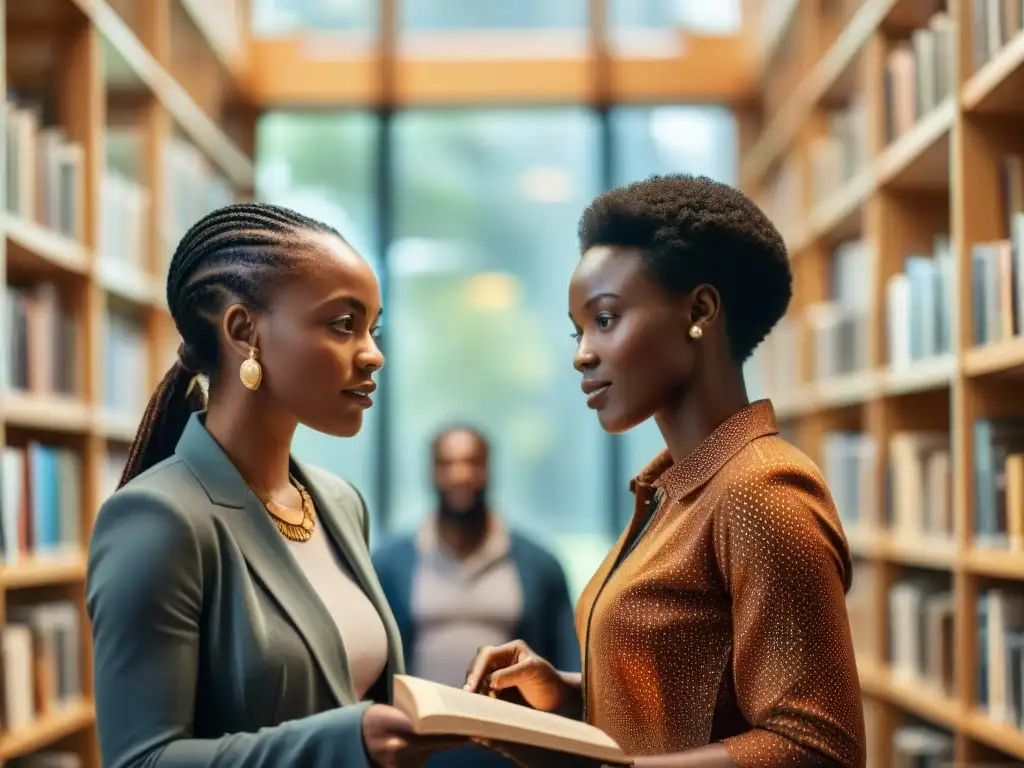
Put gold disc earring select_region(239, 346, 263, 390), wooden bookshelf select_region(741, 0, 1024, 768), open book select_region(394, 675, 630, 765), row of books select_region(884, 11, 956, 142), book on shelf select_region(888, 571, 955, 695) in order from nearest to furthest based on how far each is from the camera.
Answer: open book select_region(394, 675, 630, 765)
gold disc earring select_region(239, 346, 263, 390)
wooden bookshelf select_region(741, 0, 1024, 768)
row of books select_region(884, 11, 956, 142)
book on shelf select_region(888, 571, 955, 695)

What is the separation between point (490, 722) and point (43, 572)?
2454mm

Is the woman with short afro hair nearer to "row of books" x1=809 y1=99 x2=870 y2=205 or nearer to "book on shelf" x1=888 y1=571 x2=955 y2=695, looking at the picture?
"book on shelf" x1=888 y1=571 x2=955 y2=695

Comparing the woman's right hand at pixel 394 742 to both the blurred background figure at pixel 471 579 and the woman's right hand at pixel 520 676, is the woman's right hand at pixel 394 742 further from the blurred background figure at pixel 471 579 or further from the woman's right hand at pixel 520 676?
the blurred background figure at pixel 471 579

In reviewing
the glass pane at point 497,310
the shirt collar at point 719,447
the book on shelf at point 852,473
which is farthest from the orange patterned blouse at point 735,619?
the glass pane at point 497,310

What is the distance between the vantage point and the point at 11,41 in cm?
346

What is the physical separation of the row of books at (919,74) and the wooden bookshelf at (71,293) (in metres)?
1.90

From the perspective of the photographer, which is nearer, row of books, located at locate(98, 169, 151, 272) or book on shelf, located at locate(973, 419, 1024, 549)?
book on shelf, located at locate(973, 419, 1024, 549)

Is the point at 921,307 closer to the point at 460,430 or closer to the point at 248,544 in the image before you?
the point at 460,430

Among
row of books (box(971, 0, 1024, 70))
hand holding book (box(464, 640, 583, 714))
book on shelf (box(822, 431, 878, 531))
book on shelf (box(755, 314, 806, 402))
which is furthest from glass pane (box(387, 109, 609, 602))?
hand holding book (box(464, 640, 583, 714))

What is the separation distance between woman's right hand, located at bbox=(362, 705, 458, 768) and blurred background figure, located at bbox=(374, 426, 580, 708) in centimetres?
178

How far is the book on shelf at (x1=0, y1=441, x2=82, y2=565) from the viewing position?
316cm

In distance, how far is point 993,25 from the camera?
2699 mm

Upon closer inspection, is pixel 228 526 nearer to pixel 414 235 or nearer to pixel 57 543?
pixel 57 543

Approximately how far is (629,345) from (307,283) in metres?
0.35
